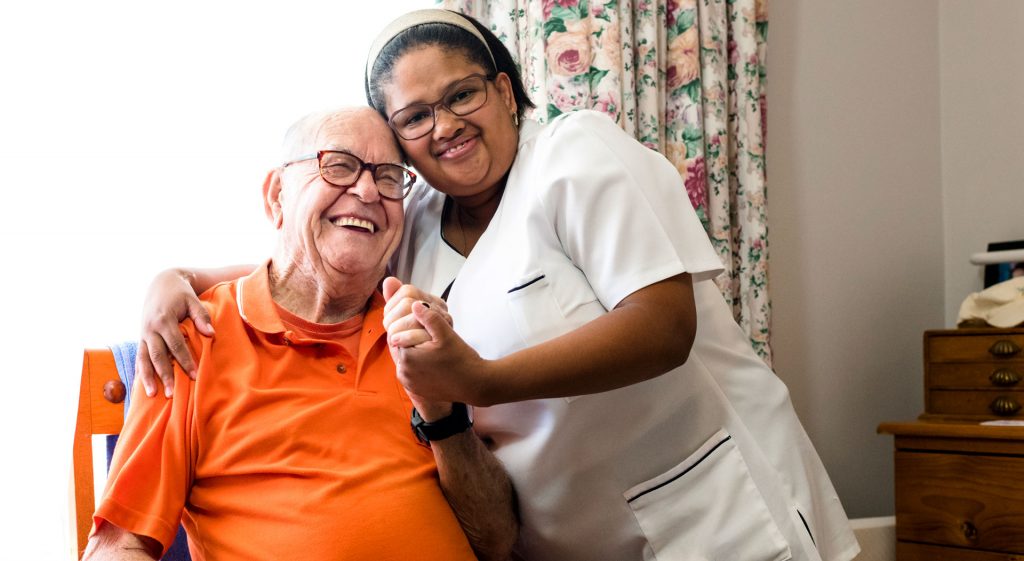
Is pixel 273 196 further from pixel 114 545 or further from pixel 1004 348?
pixel 1004 348

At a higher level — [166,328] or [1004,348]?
[166,328]

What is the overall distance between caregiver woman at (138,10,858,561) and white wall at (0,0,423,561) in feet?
1.54

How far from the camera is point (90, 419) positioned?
55.6 inches

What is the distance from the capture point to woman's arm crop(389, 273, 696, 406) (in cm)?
109

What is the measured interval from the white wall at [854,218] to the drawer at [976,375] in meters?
0.53

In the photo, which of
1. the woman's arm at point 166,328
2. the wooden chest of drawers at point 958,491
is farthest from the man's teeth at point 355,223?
the wooden chest of drawers at point 958,491

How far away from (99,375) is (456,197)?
0.63 m

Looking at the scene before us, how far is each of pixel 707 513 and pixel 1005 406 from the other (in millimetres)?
1534

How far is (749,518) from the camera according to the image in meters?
1.37

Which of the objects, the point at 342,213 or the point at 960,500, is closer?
the point at 342,213

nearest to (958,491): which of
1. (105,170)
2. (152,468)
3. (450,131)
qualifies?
(450,131)

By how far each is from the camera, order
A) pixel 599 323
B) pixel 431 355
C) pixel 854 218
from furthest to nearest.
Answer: pixel 854 218, pixel 599 323, pixel 431 355

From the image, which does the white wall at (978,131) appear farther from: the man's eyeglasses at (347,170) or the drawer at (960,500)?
the man's eyeglasses at (347,170)

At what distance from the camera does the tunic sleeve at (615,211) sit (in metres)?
1.27
